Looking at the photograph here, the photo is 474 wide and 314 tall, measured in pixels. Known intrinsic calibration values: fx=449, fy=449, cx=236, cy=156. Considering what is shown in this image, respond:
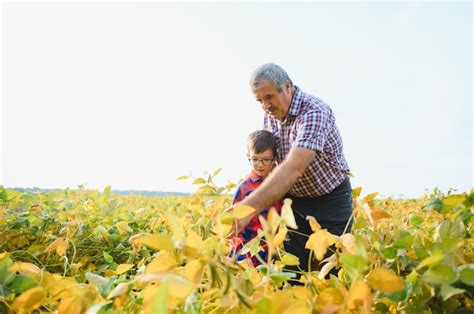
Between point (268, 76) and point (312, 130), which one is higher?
point (268, 76)

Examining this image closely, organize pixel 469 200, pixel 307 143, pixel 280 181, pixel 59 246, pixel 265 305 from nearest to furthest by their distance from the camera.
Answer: pixel 265 305 < pixel 469 200 < pixel 59 246 < pixel 280 181 < pixel 307 143

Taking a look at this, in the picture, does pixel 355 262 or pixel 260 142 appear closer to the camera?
pixel 355 262

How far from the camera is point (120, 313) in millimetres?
678

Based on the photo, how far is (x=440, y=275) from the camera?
64 cm

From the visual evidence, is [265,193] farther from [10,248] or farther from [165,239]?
[165,239]

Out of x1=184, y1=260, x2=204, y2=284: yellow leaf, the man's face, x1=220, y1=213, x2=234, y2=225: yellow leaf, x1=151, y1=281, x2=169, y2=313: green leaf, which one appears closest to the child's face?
the man's face

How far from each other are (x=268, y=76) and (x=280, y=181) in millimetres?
826

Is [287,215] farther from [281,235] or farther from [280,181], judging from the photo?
[280,181]

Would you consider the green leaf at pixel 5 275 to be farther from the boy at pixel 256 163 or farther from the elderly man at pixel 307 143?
the boy at pixel 256 163

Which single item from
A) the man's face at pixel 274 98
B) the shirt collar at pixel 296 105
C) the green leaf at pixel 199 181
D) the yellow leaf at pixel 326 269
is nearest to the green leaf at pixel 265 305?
the yellow leaf at pixel 326 269

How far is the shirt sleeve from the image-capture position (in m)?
2.41

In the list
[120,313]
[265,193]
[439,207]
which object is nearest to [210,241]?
[120,313]

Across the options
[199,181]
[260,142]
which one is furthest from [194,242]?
[260,142]

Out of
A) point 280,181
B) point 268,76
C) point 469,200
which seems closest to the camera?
point 469,200
